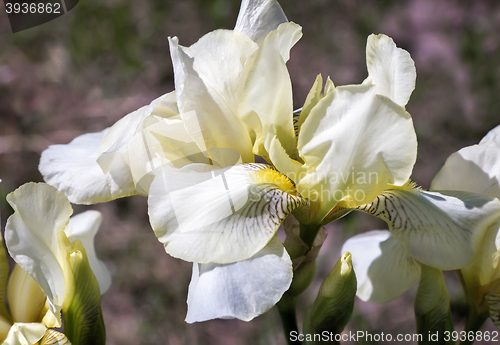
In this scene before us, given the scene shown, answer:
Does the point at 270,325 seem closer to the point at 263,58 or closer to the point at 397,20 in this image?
the point at 263,58

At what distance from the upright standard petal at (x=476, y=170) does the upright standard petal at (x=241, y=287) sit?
0.40 meters

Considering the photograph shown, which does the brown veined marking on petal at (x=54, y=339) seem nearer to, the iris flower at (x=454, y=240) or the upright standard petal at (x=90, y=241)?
the upright standard petal at (x=90, y=241)

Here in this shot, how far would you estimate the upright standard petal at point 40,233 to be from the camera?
648mm

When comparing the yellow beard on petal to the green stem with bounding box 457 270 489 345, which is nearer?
the yellow beard on petal

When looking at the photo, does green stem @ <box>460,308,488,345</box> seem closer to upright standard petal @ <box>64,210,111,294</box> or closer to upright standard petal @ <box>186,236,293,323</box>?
upright standard petal @ <box>186,236,293,323</box>

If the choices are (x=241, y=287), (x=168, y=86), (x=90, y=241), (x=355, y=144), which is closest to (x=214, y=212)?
(x=241, y=287)

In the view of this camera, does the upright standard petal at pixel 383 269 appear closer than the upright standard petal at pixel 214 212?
No

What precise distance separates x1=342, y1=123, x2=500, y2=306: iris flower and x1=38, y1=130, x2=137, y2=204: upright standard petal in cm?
42

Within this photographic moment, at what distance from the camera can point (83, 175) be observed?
2.48 ft

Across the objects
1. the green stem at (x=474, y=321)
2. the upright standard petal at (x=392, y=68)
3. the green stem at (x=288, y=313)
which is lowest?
the green stem at (x=474, y=321)

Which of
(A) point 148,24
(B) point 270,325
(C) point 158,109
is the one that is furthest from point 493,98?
(C) point 158,109

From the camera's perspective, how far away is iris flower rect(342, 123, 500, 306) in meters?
0.64

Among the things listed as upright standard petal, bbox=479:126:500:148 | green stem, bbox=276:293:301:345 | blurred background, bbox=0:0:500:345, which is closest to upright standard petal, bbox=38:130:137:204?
green stem, bbox=276:293:301:345

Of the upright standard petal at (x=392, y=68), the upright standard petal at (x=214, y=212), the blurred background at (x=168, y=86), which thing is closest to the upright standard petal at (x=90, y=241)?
the upright standard petal at (x=214, y=212)
